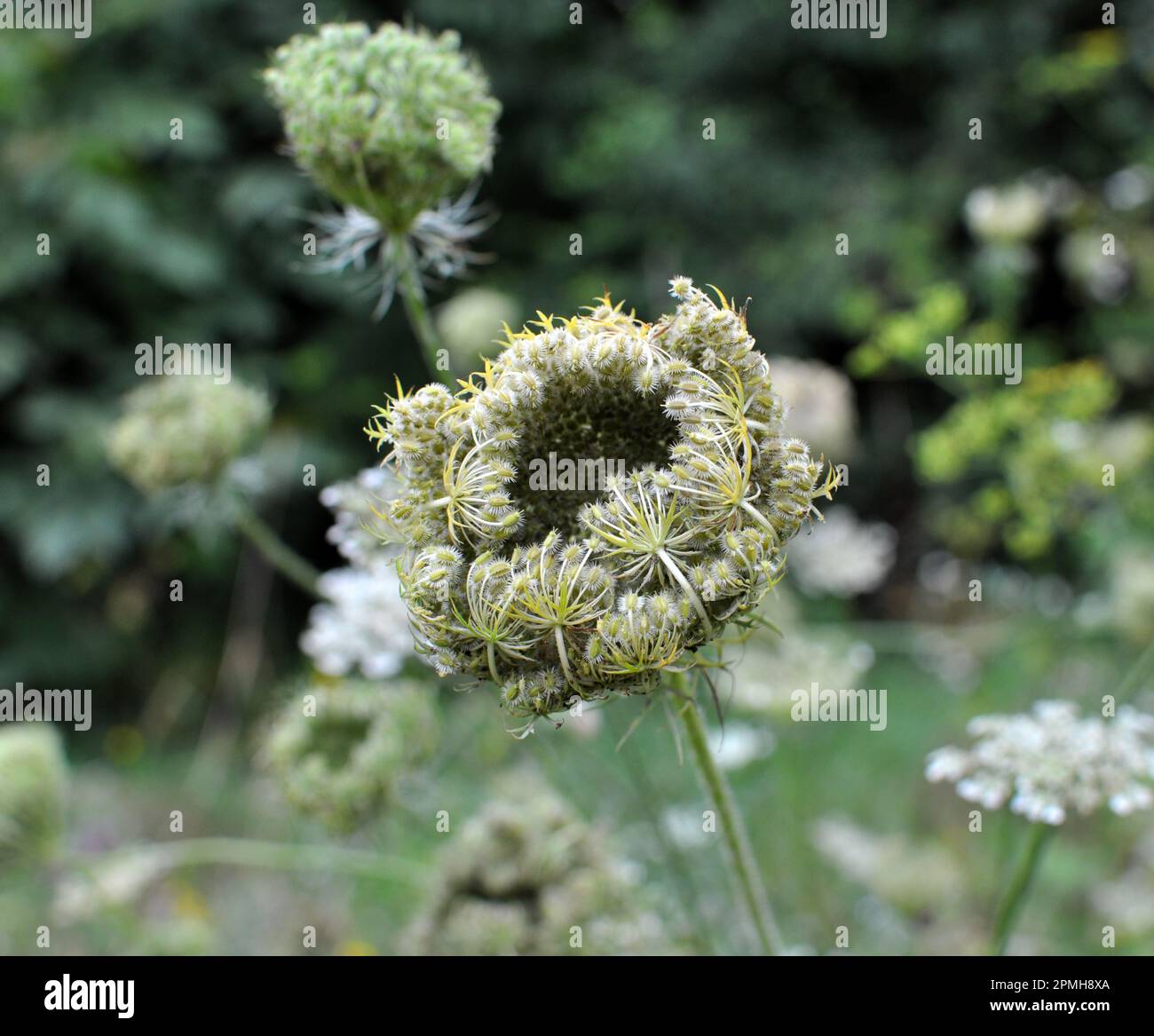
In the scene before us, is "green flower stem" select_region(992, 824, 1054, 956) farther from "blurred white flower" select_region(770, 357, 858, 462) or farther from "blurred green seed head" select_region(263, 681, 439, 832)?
"blurred white flower" select_region(770, 357, 858, 462)

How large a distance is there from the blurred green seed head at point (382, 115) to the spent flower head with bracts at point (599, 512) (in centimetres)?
61

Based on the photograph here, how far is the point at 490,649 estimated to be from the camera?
1.30 m

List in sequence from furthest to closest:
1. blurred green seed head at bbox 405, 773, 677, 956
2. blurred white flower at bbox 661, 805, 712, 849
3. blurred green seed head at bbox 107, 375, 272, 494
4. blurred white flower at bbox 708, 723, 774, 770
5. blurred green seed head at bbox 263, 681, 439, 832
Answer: blurred white flower at bbox 708, 723, 774, 770, blurred white flower at bbox 661, 805, 712, 849, blurred green seed head at bbox 107, 375, 272, 494, blurred green seed head at bbox 263, 681, 439, 832, blurred green seed head at bbox 405, 773, 677, 956

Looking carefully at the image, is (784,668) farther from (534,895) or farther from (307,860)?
(307,860)

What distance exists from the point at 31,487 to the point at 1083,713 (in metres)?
6.00

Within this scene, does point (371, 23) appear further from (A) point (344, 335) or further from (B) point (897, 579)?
(B) point (897, 579)

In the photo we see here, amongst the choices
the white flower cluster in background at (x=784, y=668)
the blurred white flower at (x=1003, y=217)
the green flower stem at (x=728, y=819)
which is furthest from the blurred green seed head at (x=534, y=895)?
the blurred white flower at (x=1003, y=217)

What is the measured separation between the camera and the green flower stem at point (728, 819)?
4.79ft

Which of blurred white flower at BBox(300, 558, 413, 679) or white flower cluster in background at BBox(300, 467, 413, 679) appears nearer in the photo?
white flower cluster in background at BBox(300, 467, 413, 679)

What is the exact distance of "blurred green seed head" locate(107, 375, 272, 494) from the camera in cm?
245

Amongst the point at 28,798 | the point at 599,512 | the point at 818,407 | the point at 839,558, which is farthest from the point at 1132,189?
the point at 28,798

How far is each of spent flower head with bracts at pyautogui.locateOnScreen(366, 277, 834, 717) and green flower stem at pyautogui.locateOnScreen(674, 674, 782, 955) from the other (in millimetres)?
179

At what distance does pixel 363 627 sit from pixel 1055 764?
1.41 metres

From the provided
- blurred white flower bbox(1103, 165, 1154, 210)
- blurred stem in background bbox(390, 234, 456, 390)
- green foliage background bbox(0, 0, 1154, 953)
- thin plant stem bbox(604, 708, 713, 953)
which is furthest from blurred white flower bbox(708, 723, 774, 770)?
blurred white flower bbox(1103, 165, 1154, 210)
